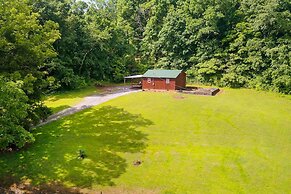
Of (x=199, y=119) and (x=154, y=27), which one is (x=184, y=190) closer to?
(x=199, y=119)

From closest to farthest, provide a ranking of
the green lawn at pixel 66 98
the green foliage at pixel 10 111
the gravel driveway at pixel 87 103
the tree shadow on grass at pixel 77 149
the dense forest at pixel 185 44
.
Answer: the green foliage at pixel 10 111 < the tree shadow on grass at pixel 77 149 < the gravel driveway at pixel 87 103 < the green lawn at pixel 66 98 < the dense forest at pixel 185 44

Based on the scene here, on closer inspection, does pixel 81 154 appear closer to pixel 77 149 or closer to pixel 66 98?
pixel 77 149

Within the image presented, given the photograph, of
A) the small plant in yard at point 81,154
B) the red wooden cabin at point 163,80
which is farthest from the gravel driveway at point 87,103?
the small plant in yard at point 81,154

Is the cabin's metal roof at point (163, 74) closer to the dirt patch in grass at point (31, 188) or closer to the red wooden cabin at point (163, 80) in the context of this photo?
the red wooden cabin at point (163, 80)

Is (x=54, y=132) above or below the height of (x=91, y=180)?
above

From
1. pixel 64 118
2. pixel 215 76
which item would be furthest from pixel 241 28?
pixel 64 118

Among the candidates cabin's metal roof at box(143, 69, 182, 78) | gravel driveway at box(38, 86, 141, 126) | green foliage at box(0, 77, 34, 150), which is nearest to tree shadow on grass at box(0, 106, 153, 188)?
gravel driveway at box(38, 86, 141, 126)

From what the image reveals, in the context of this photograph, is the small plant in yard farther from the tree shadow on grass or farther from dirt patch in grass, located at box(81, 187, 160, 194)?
dirt patch in grass, located at box(81, 187, 160, 194)
